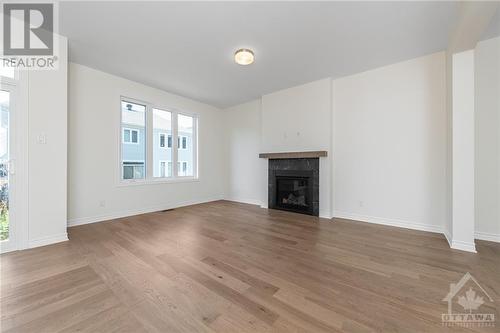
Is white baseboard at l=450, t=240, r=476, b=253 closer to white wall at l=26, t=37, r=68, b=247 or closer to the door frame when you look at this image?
white wall at l=26, t=37, r=68, b=247

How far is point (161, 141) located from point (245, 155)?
7.03 feet

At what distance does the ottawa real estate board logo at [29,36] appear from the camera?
87.0 inches

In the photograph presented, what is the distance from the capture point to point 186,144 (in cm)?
521

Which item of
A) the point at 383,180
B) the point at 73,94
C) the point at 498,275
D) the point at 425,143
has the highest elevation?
the point at 73,94

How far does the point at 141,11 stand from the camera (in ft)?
7.18

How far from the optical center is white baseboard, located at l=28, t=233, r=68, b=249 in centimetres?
243

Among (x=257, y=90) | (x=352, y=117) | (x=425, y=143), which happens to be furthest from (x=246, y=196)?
(x=425, y=143)

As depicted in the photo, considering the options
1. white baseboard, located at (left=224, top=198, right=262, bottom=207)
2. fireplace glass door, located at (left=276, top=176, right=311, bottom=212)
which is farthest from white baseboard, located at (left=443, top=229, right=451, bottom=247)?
white baseboard, located at (left=224, top=198, right=262, bottom=207)

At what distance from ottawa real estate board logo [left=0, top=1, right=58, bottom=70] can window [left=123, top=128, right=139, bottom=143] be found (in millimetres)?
1548

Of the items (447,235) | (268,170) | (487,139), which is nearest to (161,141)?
(268,170)

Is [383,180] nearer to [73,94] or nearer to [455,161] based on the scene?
[455,161]

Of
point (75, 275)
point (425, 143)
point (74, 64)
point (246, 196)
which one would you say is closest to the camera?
point (75, 275)

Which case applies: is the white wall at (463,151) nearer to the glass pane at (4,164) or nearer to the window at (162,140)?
the window at (162,140)

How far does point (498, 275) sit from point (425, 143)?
189 centimetres
